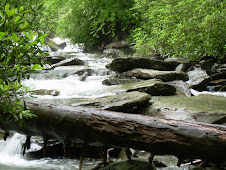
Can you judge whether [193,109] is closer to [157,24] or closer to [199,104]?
[199,104]

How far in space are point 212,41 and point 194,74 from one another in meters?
1.99

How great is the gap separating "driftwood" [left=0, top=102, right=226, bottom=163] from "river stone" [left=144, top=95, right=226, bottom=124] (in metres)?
2.35

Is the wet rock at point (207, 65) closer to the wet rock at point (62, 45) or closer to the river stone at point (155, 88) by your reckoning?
the river stone at point (155, 88)

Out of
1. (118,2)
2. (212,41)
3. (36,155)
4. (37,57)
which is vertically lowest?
(36,155)

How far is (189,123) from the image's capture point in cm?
259

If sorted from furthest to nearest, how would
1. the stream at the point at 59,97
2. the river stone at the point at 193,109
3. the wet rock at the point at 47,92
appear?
1. the wet rock at the point at 47,92
2. the river stone at the point at 193,109
3. the stream at the point at 59,97

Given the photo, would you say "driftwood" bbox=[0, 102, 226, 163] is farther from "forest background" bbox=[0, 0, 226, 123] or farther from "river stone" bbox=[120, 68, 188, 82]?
→ "river stone" bbox=[120, 68, 188, 82]

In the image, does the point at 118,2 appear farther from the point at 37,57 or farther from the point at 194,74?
the point at 37,57

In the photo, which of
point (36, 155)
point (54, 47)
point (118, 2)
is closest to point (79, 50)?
point (54, 47)

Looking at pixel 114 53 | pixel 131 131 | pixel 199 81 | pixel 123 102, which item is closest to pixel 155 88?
pixel 123 102

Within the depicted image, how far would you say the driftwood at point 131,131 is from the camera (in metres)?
2.43

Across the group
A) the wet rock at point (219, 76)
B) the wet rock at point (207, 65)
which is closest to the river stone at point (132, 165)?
the wet rock at point (219, 76)

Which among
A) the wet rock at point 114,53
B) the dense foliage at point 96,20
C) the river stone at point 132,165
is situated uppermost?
the dense foliage at point 96,20

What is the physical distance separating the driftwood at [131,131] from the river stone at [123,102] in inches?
88.4
